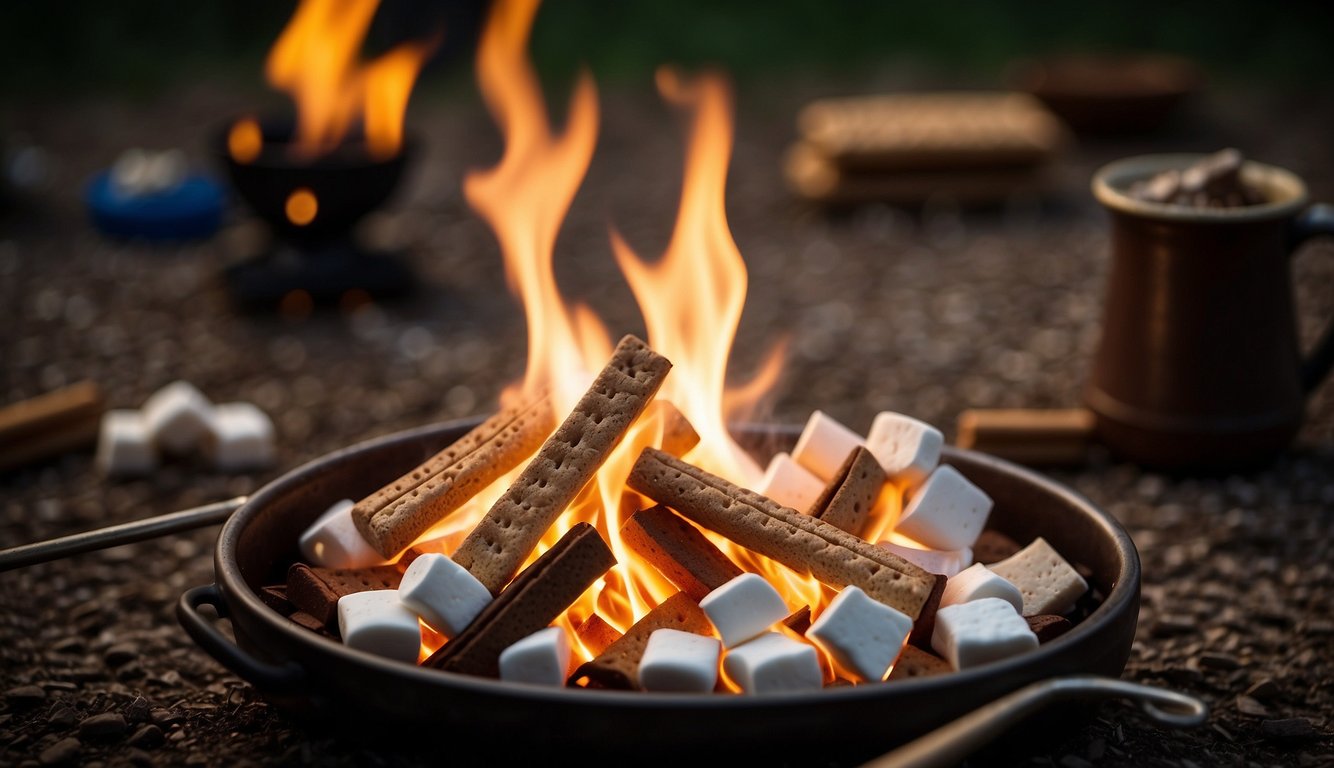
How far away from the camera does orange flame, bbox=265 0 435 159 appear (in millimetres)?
4867

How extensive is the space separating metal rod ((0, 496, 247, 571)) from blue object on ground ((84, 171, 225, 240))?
386 centimetres

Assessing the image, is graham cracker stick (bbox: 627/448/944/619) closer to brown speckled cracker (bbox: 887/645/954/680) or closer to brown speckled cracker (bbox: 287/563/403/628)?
brown speckled cracker (bbox: 887/645/954/680)

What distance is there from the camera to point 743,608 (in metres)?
1.95

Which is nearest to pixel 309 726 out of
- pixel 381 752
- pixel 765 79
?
pixel 381 752

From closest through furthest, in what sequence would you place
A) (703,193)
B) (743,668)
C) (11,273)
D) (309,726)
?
(743,668) → (309,726) → (703,193) → (11,273)

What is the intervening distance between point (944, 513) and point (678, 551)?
50 cm

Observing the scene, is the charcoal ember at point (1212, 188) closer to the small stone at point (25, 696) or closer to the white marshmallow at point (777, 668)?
the white marshmallow at point (777, 668)

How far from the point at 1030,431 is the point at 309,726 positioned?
2286mm

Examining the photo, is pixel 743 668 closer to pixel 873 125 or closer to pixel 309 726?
pixel 309 726

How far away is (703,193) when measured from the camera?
103 inches

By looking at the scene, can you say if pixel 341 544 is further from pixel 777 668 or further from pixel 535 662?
pixel 777 668

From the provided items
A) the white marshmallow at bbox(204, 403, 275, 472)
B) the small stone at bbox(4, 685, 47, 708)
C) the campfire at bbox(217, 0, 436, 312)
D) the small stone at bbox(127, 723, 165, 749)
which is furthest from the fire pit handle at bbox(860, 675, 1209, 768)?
the campfire at bbox(217, 0, 436, 312)

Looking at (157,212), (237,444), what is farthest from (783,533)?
(157,212)

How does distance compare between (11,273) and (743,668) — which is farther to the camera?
(11,273)
